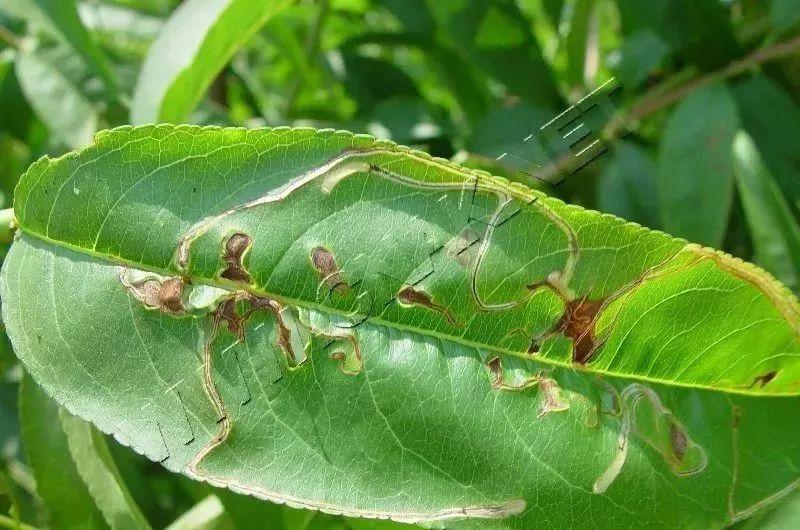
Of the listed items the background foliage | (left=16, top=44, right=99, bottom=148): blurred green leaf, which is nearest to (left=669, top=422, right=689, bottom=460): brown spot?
the background foliage

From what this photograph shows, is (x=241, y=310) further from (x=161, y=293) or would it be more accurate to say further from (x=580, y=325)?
(x=580, y=325)

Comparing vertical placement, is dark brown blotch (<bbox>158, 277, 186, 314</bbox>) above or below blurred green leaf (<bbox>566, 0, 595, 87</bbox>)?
above

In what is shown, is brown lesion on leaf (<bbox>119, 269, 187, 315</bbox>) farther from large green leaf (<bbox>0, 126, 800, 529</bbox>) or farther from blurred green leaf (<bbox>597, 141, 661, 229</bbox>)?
blurred green leaf (<bbox>597, 141, 661, 229</bbox>)

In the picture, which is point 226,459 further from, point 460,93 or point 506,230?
point 460,93

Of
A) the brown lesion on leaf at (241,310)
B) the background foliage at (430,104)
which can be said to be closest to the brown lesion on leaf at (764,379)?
the background foliage at (430,104)

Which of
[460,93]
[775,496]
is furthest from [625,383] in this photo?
[460,93]
